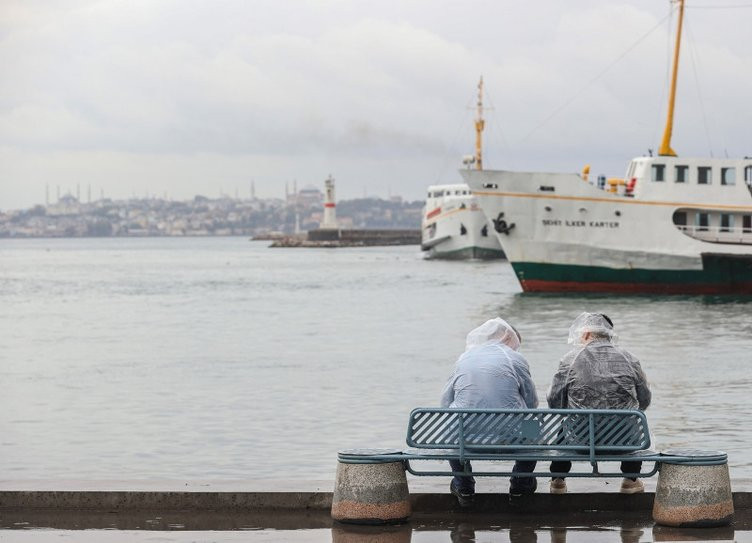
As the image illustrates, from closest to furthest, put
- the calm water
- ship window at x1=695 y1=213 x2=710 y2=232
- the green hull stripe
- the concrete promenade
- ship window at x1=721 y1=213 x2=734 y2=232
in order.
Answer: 1. the concrete promenade
2. the calm water
3. ship window at x1=721 y1=213 x2=734 y2=232
4. ship window at x1=695 y1=213 x2=710 y2=232
5. the green hull stripe

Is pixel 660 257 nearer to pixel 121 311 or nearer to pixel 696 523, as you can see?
pixel 121 311

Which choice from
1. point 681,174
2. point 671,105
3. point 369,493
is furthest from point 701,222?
point 369,493

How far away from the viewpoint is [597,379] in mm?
9320

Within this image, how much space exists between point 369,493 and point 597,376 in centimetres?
177

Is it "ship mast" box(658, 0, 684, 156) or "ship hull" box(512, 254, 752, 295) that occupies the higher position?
"ship mast" box(658, 0, 684, 156)

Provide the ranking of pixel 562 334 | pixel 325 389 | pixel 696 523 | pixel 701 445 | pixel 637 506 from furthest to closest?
pixel 562 334 → pixel 325 389 → pixel 701 445 → pixel 637 506 → pixel 696 523

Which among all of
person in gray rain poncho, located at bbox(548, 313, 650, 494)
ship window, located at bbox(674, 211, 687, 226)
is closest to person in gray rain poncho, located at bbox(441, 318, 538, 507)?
person in gray rain poncho, located at bbox(548, 313, 650, 494)

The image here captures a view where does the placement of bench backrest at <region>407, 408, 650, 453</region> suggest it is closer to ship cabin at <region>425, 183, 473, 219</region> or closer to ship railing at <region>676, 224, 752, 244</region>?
ship railing at <region>676, 224, 752, 244</region>

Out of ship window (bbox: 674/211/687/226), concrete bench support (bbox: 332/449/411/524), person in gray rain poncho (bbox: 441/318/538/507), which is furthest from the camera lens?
ship window (bbox: 674/211/687/226)

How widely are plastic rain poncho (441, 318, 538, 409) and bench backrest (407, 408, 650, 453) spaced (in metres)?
0.20

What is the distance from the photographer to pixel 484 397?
9.09 m

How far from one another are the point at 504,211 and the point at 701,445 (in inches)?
1460

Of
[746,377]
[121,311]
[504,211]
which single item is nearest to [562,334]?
[746,377]

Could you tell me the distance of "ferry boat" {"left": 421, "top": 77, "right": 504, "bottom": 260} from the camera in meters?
106
